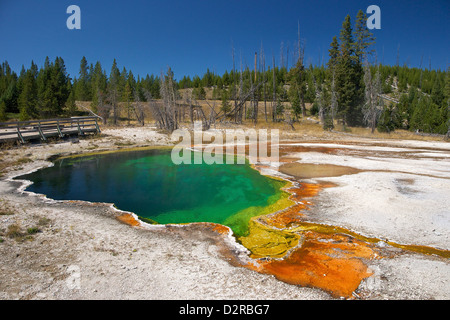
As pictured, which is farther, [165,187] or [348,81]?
[348,81]

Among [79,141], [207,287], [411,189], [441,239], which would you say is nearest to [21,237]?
[207,287]

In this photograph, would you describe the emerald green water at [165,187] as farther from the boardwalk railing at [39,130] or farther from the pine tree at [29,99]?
the pine tree at [29,99]

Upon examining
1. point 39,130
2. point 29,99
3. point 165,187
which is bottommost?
point 165,187

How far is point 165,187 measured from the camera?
40.3 ft

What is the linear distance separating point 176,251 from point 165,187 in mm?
6891

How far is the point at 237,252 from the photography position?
572 cm

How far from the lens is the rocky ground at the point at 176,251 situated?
169 inches

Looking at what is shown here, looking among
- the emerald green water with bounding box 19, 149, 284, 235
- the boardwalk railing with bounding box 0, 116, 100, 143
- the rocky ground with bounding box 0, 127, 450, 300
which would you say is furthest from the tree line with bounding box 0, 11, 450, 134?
the rocky ground with bounding box 0, 127, 450, 300

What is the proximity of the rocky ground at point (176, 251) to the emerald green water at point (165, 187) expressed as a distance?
1393 mm

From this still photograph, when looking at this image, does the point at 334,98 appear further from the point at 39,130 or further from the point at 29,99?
the point at 29,99

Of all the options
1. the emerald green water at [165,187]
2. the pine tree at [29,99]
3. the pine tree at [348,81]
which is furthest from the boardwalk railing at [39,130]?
the pine tree at [348,81]

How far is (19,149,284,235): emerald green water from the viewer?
913cm

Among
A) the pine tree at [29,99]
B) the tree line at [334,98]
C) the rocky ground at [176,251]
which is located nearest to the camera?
the rocky ground at [176,251]

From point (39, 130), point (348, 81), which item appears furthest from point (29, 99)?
point (348, 81)
